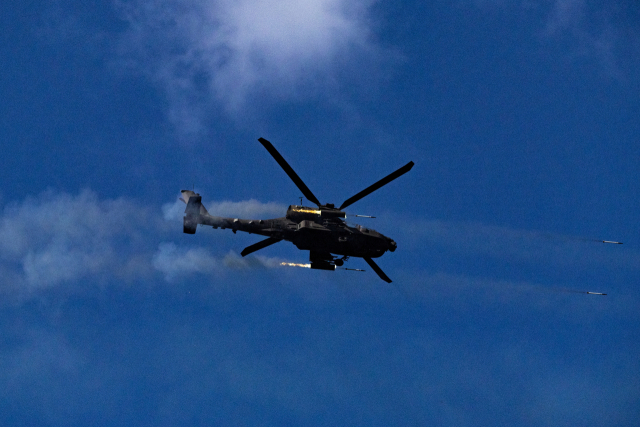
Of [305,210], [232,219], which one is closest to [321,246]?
[305,210]

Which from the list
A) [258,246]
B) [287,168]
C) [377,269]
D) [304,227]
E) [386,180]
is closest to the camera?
[287,168]

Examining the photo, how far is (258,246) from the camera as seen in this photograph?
57.4m

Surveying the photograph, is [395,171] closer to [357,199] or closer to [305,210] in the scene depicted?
[357,199]

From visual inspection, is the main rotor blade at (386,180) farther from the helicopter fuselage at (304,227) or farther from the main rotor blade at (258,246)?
the main rotor blade at (258,246)

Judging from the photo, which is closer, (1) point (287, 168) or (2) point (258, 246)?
(1) point (287, 168)

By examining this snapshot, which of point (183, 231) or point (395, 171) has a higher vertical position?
point (395, 171)

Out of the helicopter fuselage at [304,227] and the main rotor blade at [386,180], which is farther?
the helicopter fuselage at [304,227]

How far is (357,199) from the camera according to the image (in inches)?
2195

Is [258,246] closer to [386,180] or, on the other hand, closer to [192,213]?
[192,213]

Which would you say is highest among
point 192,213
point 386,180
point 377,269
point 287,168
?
point 386,180

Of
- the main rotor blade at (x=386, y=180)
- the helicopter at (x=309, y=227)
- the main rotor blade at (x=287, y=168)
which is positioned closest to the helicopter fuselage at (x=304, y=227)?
the helicopter at (x=309, y=227)

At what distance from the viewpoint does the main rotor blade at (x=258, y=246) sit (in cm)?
5697

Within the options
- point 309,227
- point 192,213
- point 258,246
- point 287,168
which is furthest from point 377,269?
point 192,213

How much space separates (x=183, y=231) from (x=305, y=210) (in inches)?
356
